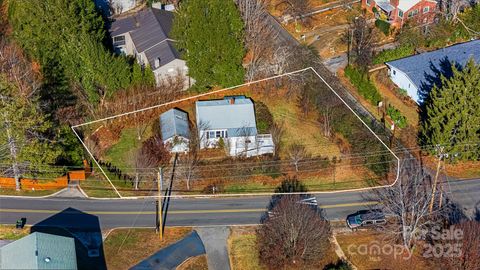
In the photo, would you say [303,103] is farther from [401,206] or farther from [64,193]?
[64,193]

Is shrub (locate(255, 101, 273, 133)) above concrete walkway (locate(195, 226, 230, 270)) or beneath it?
above

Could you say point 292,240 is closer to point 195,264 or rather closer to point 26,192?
point 195,264

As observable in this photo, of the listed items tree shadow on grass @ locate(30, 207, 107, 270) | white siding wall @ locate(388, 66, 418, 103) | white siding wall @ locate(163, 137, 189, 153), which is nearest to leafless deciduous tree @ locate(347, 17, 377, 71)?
white siding wall @ locate(388, 66, 418, 103)

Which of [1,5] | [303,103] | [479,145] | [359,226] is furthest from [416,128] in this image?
[1,5]

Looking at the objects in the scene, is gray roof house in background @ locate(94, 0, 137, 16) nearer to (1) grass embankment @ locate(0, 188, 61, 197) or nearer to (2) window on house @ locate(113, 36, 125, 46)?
(2) window on house @ locate(113, 36, 125, 46)

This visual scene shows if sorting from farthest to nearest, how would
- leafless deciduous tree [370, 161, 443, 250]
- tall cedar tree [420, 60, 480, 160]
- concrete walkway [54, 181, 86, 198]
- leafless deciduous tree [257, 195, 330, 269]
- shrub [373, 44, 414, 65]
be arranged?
shrub [373, 44, 414, 65]
concrete walkway [54, 181, 86, 198]
tall cedar tree [420, 60, 480, 160]
leafless deciduous tree [370, 161, 443, 250]
leafless deciduous tree [257, 195, 330, 269]

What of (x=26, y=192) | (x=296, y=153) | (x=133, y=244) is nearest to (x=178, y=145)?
(x=296, y=153)
